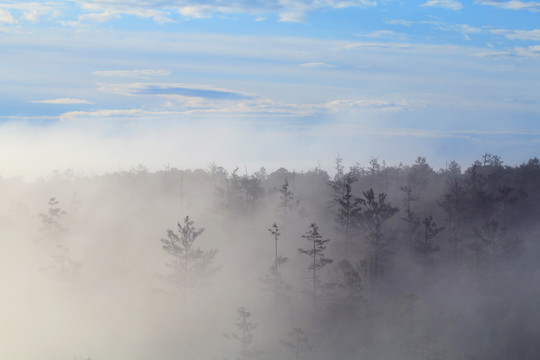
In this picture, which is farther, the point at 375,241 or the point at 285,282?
the point at 285,282

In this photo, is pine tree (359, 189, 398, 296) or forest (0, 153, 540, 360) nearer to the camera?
forest (0, 153, 540, 360)

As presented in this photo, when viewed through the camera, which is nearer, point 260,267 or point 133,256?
point 260,267

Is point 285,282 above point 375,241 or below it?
below

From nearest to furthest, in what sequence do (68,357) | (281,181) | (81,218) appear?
1. (68,357)
2. (81,218)
3. (281,181)

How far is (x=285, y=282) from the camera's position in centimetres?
7981

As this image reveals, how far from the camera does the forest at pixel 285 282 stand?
2360 inches

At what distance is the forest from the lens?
59.9 m

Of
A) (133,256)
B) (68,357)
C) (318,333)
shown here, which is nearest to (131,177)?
(133,256)

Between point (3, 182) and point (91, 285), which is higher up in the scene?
point (3, 182)

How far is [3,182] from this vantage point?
156m

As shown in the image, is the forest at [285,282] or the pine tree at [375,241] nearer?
the forest at [285,282]

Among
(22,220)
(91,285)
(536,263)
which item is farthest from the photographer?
(22,220)

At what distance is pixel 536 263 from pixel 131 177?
96.3m

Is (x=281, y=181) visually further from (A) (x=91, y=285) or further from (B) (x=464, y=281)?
(B) (x=464, y=281)
